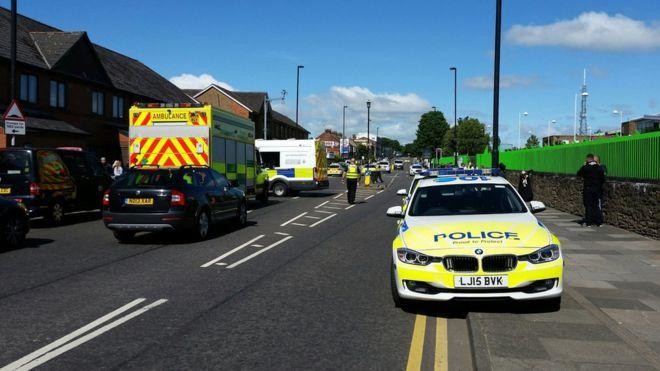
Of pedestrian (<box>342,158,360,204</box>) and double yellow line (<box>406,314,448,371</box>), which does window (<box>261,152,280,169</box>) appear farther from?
double yellow line (<box>406,314,448,371</box>)

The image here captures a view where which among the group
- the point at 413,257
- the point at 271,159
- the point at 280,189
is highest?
the point at 271,159

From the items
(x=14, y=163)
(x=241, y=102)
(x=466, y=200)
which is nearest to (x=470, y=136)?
(x=241, y=102)

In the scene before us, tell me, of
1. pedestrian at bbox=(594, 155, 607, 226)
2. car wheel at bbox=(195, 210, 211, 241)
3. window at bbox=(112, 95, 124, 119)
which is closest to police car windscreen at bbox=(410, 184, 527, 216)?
car wheel at bbox=(195, 210, 211, 241)

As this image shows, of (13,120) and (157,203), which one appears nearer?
(157,203)

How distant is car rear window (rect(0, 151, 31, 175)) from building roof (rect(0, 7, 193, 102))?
50.9ft

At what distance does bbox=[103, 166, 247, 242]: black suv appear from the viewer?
11.6m

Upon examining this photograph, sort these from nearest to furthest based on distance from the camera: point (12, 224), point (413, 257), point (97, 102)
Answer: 1. point (413, 257)
2. point (12, 224)
3. point (97, 102)

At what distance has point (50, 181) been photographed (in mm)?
14875

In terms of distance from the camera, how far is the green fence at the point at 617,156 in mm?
Answer: 12531

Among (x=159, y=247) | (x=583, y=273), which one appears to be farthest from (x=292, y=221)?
(x=583, y=273)

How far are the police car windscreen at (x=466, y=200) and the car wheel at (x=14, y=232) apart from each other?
7.82 meters

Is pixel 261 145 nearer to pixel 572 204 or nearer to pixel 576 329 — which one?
pixel 572 204

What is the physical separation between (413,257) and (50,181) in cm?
1179

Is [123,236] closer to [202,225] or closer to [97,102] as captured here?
[202,225]
